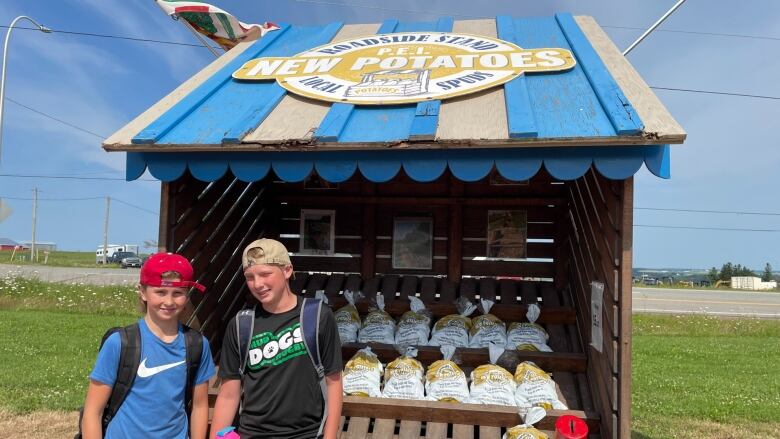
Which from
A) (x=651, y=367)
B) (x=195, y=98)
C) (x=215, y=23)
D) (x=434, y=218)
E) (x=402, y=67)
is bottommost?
(x=651, y=367)

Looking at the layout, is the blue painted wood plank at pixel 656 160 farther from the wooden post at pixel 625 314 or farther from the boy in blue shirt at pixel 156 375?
the boy in blue shirt at pixel 156 375

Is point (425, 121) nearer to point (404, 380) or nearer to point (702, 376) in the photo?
point (404, 380)

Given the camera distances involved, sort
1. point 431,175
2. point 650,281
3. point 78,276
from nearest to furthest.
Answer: point 431,175
point 78,276
point 650,281

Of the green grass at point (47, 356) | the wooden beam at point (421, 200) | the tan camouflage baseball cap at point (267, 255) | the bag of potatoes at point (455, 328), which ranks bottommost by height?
the green grass at point (47, 356)

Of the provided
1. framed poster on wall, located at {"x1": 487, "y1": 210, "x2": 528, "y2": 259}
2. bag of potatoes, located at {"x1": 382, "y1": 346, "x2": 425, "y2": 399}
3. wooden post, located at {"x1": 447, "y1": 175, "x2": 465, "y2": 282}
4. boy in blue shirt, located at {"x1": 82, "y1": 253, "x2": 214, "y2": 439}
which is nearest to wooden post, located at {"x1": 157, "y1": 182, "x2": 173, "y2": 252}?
boy in blue shirt, located at {"x1": 82, "y1": 253, "x2": 214, "y2": 439}

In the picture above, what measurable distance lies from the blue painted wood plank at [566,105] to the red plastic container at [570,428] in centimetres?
162

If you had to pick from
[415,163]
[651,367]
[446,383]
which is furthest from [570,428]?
[651,367]

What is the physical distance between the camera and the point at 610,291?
3.38 metres

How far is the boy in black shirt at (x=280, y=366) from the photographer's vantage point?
8.42 ft

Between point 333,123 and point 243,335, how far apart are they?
152 centimetres

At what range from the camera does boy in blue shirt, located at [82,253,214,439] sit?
243 cm

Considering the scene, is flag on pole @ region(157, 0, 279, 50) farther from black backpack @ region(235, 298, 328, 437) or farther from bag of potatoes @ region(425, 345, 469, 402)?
black backpack @ region(235, 298, 328, 437)

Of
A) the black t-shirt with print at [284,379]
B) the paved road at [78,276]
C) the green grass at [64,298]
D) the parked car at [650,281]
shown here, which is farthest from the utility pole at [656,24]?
the parked car at [650,281]

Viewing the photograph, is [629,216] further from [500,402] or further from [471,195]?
[471,195]
